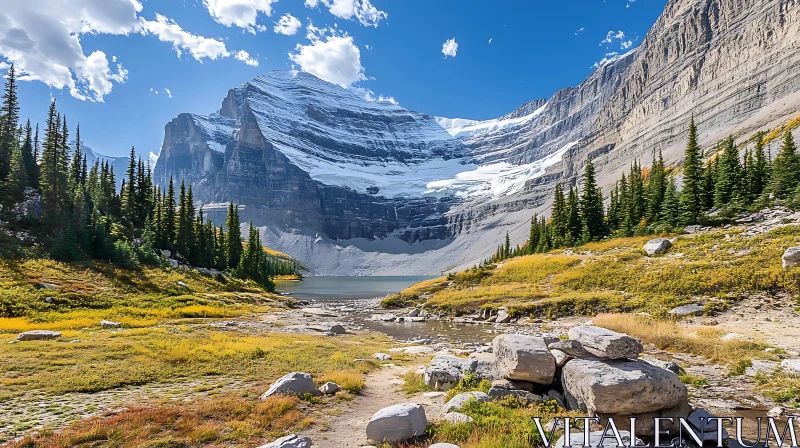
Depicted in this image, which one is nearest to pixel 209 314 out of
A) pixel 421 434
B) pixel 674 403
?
pixel 421 434

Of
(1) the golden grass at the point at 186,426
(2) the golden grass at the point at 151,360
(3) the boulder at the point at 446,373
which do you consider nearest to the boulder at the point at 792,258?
(3) the boulder at the point at 446,373

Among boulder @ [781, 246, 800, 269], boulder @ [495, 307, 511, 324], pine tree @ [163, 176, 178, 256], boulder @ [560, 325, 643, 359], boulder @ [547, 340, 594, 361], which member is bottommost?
boulder @ [495, 307, 511, 324]

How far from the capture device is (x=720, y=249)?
34.9m

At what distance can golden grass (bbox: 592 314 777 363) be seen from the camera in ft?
50.2

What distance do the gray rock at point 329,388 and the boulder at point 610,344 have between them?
8617 mm

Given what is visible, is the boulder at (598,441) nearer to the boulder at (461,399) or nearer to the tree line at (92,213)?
the boulder at (461,399)

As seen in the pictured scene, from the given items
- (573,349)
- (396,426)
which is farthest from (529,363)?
(396,426)

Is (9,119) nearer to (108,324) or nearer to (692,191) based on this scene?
(108,324)

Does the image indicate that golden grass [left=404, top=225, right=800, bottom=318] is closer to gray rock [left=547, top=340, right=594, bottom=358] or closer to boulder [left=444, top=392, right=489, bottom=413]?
gray rock [left=547, top=340, right=594, bottom=358]

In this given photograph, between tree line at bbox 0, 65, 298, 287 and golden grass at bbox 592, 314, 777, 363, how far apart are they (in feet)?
172

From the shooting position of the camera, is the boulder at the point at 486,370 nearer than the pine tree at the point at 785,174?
Yes

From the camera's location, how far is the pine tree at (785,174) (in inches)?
1785

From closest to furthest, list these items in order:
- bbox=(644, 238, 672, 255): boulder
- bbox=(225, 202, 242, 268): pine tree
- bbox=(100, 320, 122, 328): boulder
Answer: bbox=(100, 320, 122, 328): boulder < bbox=(644, 238, 672, 255): boulder < bbox=(225, 202, 242, 268): pine tree

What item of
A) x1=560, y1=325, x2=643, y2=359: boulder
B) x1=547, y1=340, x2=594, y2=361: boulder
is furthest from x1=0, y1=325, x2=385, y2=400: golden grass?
x1=560, y1=325, x2=643, y2=359: boulder
